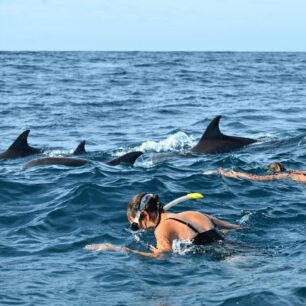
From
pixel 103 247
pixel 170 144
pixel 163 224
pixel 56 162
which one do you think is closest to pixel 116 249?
pixel 103 247

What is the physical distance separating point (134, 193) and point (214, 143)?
5.08 m

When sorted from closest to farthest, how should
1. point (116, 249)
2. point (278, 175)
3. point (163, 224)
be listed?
1. point (163, 224)
2. point (116, 249)
3. point (278, 175)

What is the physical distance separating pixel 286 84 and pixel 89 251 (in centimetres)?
3395

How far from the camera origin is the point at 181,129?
24.1 metres

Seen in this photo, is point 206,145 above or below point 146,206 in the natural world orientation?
below

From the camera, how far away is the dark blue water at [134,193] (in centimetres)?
805

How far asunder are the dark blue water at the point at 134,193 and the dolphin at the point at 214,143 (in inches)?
16.5

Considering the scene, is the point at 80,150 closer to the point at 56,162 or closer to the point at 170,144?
the point at 56,162

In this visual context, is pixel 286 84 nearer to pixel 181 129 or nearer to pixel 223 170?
pixel 181 129

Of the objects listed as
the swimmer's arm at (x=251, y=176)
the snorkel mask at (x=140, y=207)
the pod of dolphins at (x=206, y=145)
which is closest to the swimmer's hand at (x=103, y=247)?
the snorkel mask at (x=140, y=207)

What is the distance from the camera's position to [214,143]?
18016 mm

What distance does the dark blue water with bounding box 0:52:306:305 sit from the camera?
26.4ft

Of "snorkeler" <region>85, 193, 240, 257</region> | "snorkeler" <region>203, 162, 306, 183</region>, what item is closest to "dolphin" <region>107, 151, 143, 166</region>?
"snorkeler" <region>203, 162, 306, 183</region>

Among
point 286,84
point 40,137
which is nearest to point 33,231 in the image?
point 40,137
